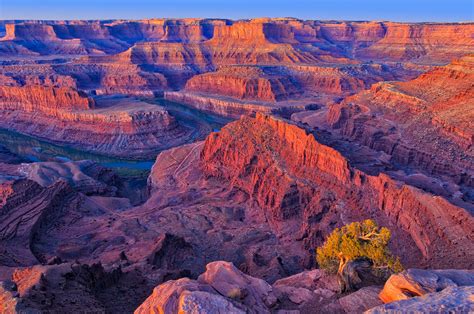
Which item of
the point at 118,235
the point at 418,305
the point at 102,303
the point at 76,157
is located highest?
the point at 418,305

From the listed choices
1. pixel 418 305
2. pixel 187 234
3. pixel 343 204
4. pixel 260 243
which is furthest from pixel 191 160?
pixel 418 305

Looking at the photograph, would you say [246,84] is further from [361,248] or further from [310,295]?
[310,295]

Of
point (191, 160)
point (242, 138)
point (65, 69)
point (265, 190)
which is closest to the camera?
point (265, 190)

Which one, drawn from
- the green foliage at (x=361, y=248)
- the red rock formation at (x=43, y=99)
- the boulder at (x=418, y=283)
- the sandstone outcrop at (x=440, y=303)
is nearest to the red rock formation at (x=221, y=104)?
the red rock formation at (x=43, y=99)

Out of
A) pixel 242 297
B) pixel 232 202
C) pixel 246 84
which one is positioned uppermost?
pixel 242 297

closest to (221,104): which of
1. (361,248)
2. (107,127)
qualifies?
(107,127)

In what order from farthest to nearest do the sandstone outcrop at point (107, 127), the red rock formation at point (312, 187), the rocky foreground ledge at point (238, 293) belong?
1. the sandstone outcrop at point (107, 127)
2. the red rock formation at point (312, 187)
3. the rocky foreground ledge at point (238, 293)

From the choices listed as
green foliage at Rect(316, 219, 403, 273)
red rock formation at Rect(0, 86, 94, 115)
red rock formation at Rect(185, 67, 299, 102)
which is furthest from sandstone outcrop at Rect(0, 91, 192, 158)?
green foliage at Rect(316, 219, 403, 273)

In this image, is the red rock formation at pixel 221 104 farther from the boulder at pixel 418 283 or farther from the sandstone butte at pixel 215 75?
the boulder at pixel 418 283

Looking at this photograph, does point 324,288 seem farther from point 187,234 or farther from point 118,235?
point 118,235
